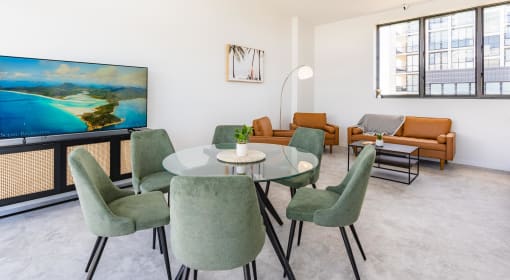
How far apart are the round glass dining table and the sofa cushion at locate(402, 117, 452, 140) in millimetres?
3681

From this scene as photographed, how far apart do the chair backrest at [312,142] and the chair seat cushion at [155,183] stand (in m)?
1.34

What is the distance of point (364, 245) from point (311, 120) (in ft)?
13.4

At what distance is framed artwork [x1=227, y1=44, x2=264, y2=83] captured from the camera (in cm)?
518

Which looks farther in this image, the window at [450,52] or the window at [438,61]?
the window at [438,61]

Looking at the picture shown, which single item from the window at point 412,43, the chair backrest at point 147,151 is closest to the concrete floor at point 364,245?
the chair backrest at point 147,151

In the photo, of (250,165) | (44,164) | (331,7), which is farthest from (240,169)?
(331,7)

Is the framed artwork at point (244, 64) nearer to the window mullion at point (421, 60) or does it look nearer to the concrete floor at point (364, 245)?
the concrete floor at point (364, 245)

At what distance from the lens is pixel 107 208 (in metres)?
1.72

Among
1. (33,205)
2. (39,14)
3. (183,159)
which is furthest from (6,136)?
(183,159)

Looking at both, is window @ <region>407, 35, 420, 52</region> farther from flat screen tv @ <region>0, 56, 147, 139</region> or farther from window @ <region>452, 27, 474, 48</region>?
flat screen tv @ <region>0, 56, 147, 139</region>

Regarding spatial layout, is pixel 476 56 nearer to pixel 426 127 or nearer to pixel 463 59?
pixel 463 59

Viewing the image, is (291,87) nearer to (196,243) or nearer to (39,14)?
(39,14)

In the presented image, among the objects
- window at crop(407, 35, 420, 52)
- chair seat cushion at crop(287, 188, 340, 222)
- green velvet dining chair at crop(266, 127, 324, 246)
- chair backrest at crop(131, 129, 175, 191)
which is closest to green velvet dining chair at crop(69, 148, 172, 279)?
chair backrest at crop(131, 129, 175, 191)

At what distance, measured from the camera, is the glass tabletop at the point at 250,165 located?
193cm
